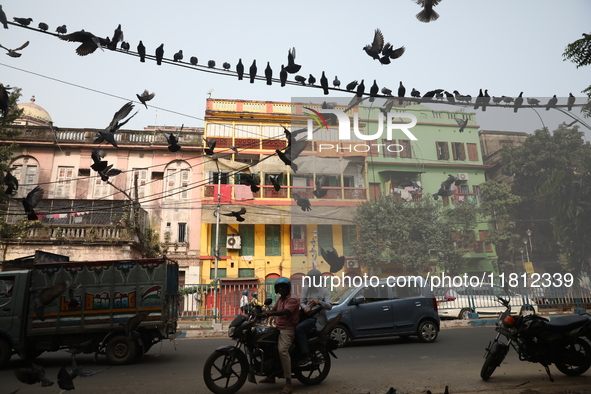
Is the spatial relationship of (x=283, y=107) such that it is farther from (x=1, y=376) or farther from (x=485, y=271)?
(x=1, y=376)

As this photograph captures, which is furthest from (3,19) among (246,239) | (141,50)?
(246,239)

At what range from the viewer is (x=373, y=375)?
5.51 meters

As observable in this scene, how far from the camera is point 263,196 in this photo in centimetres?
2528

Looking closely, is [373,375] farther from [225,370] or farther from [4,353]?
[4,353]

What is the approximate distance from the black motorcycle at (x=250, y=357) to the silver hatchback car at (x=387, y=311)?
3807 millimetres

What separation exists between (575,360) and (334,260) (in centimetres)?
471

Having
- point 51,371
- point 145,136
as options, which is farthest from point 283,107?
point 51,371

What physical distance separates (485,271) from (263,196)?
18.1 metres

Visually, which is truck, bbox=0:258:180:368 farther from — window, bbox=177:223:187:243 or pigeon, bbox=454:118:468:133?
window, bbox=177:223:187:243

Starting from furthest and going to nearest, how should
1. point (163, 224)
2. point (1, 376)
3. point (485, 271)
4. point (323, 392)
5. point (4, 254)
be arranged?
point (163, 224), point (4, 254), point (485, 271), point (1, 376), point (323, 392)

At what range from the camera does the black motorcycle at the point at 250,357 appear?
4691mm

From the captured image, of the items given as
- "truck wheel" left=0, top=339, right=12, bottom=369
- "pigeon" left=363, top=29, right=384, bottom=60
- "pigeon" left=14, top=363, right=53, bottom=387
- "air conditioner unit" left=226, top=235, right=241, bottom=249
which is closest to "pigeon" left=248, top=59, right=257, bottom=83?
"pigeon" left=363, top=29, right=384, bottom=60

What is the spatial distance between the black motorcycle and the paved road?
25cm

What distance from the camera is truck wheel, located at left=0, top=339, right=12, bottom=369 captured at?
701cm
